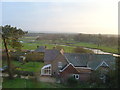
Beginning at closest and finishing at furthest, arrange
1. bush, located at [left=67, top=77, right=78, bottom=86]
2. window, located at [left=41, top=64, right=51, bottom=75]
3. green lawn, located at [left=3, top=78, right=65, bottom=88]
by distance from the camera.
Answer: green lawn, located at [left=3, top=78, right=65, bottom=88] < bush, located at [left=67, top=77, right=78, bottom=86] < window, located at [left=41, top=64, right=51, bottom=75]

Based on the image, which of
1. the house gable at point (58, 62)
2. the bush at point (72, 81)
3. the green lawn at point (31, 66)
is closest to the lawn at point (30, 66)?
the green lawn at point (31, 66)

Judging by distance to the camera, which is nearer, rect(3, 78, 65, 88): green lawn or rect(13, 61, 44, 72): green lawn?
rect(3, 78, 65, 88): green lawn

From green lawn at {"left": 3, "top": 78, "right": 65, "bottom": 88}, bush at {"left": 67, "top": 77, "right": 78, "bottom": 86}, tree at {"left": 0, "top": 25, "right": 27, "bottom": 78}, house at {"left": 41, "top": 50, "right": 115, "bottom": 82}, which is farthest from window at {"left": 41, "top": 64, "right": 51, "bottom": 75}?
tree at {"left": 0, "top": 25, "right": 27, "bottom": 78}

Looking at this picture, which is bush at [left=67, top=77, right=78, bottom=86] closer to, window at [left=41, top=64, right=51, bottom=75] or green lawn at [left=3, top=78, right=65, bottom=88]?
green lawn at [left=3, top=78, right=65, bottom=88]

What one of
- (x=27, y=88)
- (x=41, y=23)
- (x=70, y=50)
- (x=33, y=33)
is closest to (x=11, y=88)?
(x=27, y=88)

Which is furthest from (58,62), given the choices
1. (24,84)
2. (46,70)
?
(24,84)

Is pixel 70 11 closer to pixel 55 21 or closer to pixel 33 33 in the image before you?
pixel 55 21
